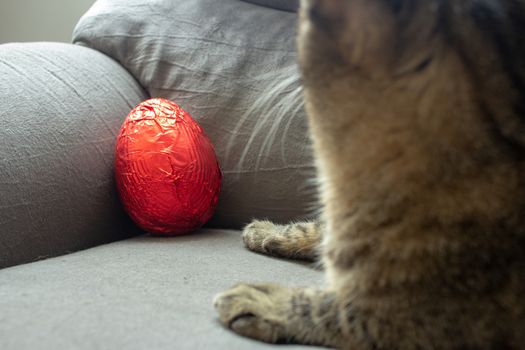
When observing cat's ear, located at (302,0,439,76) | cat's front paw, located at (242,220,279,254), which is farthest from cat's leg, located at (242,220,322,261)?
cat's ear, located at (302,0,439,76)

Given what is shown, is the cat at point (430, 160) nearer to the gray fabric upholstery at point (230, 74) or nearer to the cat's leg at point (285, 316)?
the cat's leg at point (285, 316)

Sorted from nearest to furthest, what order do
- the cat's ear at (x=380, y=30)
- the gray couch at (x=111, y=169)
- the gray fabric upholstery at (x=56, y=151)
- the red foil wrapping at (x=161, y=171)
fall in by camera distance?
the cat's ear at (x=380, y=30)
the gray couch at (x=111, y=169)
the gray fabric upholstery at (x=56, y=151)
the red foil wrapping at (x=161, y=171)

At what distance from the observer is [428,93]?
23.1 inches

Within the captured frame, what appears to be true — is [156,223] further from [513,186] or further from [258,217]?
[513,186]

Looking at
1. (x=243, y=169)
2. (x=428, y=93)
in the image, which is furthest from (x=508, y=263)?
(x=243, y=169)

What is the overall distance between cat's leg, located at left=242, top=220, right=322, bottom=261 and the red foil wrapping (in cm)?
14

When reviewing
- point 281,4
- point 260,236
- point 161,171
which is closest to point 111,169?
point 161,171

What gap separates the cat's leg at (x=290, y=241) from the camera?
1.04 metres

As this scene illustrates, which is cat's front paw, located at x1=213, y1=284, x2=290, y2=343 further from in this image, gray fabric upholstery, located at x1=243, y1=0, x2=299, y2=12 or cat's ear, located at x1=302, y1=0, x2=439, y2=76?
gray fabric upholstery, located at x1=243, y1=0, x2=299, y2=12

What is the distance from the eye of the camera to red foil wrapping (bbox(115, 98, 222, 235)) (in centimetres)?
112

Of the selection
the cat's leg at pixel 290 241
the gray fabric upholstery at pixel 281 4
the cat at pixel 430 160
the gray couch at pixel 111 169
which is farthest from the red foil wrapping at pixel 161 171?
the cat at pixel 430 160

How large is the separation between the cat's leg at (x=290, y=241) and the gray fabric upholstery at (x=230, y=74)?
0.15 m

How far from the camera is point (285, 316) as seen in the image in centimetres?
69

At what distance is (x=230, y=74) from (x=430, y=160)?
77cm
